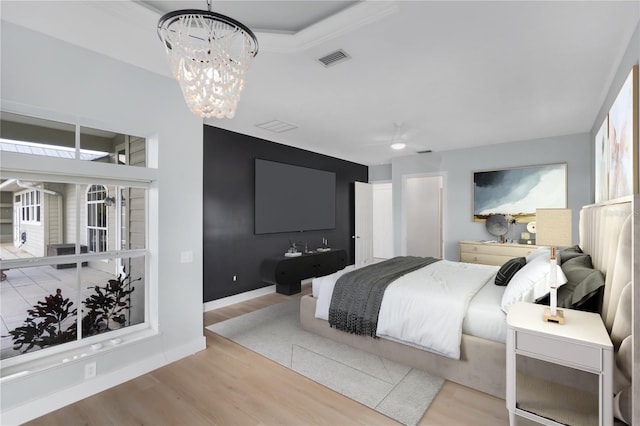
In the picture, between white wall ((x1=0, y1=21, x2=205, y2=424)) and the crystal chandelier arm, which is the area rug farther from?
the crystal chandelier arm

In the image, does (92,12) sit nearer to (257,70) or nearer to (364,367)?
(257,70)

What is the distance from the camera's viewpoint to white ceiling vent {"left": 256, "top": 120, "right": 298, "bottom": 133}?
162 inches

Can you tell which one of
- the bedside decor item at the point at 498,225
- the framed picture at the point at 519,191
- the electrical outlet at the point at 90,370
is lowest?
the electrical outlet at the point at 90,370

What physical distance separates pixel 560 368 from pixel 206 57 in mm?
2817

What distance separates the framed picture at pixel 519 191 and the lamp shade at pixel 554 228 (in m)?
3.49

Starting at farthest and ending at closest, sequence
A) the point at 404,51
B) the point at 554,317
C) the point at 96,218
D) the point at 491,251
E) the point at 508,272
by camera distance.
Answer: the point at 491,251, the point at 508,272, the point at 96,218, the point at 404,51, the point at 554,317

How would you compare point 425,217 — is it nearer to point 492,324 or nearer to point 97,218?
point 492,324

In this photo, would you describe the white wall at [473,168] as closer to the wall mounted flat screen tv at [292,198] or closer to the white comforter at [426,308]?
the wall mounted flat screen tv at [292,198]

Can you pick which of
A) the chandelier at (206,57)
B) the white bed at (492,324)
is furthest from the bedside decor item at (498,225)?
the chandelier at (206,57)

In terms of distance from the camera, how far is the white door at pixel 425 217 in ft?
23.0

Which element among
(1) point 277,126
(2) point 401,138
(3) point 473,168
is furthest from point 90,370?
(3) point 473,168

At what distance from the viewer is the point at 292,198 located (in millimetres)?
5383

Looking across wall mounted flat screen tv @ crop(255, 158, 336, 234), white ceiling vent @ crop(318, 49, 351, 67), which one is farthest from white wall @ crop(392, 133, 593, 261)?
white ceiling vent @ crop(318, 49, 351, 67)

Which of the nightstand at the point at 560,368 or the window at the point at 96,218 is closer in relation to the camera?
the nightstand at the point at 560,368
